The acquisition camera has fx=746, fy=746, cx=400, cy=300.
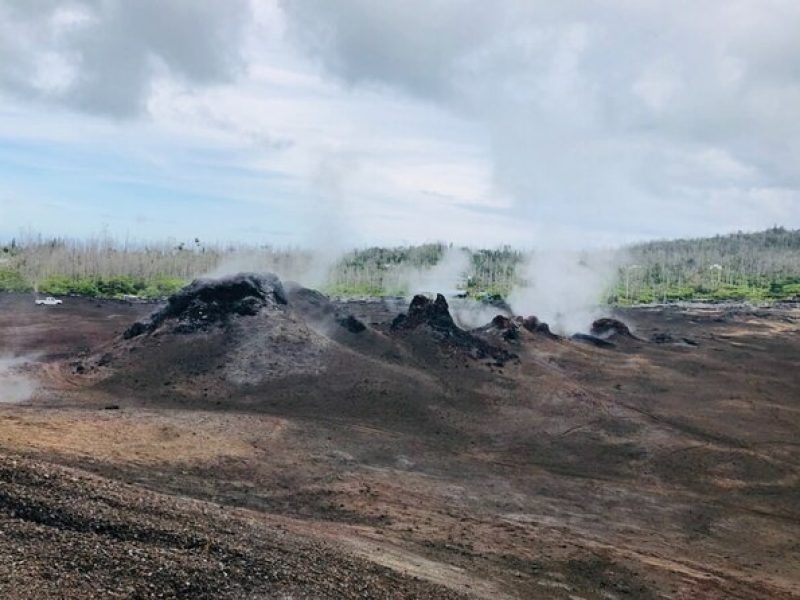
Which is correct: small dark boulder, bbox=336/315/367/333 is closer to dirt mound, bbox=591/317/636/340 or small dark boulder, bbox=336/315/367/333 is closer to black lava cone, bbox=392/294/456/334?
black lava cone, bbox=392/294/456/334

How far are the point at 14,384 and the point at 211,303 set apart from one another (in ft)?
33.6

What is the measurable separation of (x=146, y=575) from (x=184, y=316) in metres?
28.0

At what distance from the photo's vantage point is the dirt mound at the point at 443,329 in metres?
40.3

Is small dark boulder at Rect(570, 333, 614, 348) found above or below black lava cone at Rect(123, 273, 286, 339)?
below

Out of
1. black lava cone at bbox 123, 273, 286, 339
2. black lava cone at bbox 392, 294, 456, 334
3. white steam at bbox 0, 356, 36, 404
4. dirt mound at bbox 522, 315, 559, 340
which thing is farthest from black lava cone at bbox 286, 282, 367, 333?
dirt mound at bbox 522, 315, 559, 340

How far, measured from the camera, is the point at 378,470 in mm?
23297

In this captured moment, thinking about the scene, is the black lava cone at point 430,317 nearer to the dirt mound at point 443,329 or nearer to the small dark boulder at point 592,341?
the dirt mound at point 443,329

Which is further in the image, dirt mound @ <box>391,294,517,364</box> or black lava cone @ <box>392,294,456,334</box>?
black lava cone @ <box>392,294,456,334</box>

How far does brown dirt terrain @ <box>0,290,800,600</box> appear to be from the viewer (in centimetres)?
1188

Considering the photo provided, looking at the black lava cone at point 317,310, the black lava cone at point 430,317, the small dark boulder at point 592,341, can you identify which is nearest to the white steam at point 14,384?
the black lava cone at point 317,310

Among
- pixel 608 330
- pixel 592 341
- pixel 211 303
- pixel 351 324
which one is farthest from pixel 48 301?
pixel 608 330

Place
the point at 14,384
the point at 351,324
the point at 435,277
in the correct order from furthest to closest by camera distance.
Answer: the point at 435,277 < the point at 351,324 < the point at 14,384

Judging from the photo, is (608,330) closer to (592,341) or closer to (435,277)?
(592,341)

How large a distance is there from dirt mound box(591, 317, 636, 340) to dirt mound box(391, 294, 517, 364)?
2272cm
